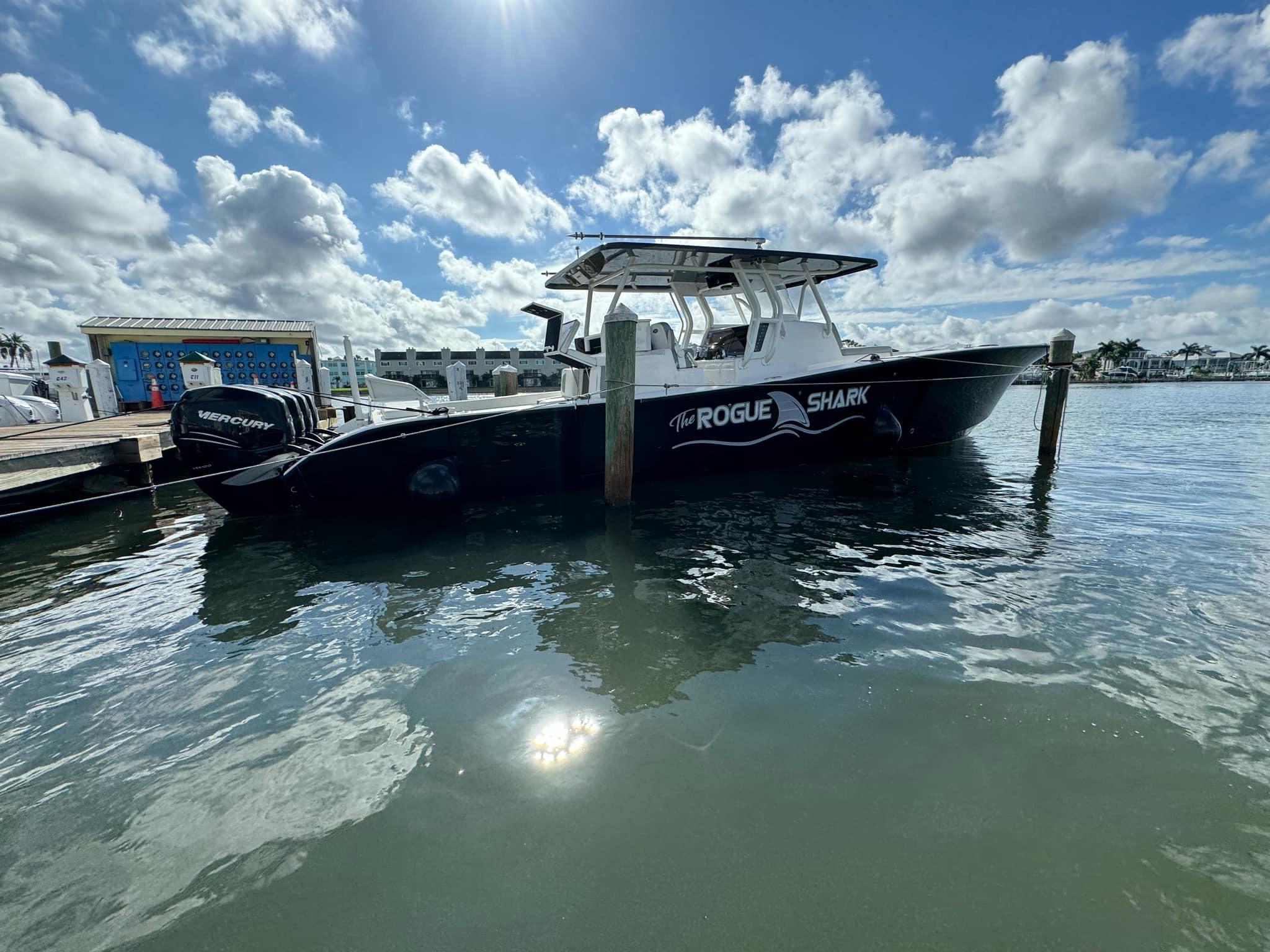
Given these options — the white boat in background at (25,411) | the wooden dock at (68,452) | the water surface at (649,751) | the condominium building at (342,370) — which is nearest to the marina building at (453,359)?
the condominium building at (342,370)

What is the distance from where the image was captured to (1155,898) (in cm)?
168

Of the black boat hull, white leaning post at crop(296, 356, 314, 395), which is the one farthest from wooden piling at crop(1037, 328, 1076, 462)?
white leaning post at crop(296, 356, 314, 395)

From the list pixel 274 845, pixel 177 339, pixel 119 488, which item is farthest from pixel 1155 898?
pixel 177 339

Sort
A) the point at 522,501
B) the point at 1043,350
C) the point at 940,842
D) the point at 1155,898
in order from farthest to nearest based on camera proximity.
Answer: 1. the point at 1043,350
2. the point at 522,501
3. the point at 940,842
4. the point at 1155,898

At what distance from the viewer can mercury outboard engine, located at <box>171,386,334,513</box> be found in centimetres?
555

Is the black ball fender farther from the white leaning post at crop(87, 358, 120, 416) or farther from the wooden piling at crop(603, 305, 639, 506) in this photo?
the white leaning post at crop(87, 358, 120, 416)

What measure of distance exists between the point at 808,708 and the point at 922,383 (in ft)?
24.4

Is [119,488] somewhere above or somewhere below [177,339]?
below

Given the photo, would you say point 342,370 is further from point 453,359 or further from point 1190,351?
point 1190,351

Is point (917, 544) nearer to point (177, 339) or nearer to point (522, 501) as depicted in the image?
point (522, 501)

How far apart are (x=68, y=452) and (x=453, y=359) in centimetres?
5200

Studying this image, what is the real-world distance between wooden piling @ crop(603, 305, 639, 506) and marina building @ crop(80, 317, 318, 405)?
20.0 metres

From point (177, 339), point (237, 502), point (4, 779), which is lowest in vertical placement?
point (4, 779)

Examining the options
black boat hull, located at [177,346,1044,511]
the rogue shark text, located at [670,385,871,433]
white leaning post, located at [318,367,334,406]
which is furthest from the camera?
white leaning post, located at [318,367,334,406]
